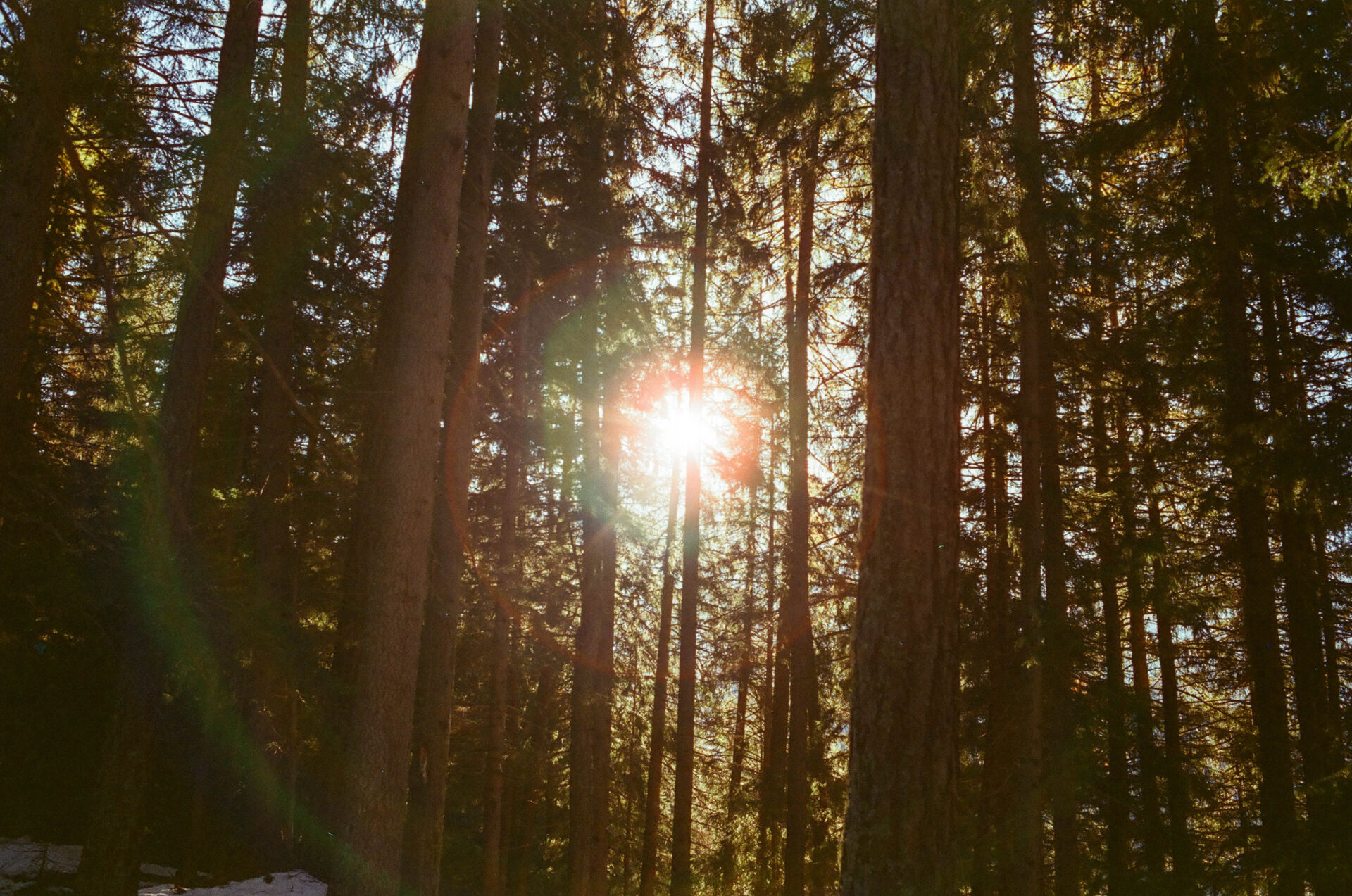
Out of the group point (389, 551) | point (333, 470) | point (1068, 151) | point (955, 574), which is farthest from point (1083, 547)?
point (333, 470)

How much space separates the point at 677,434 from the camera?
15.2 metres

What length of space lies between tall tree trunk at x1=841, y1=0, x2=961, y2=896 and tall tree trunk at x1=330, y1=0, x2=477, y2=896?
12.2ft

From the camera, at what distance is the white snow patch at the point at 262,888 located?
411 inches

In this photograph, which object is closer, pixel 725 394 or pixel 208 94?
pixel 208 94

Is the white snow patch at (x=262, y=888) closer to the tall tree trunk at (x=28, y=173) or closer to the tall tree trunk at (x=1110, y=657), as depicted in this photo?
the tall tree trunk at (x=28, y=173)

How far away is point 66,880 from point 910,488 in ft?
37.9

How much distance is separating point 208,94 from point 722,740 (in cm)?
1976

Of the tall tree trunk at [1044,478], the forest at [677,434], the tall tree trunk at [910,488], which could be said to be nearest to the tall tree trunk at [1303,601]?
the forest at [677,434]

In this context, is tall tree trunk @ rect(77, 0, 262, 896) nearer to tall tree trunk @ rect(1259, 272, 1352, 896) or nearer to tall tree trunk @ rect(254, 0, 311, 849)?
tall tree trunk @ rect(254, 0, 311, 849)

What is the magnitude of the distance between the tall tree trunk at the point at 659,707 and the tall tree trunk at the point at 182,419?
8.57 metres

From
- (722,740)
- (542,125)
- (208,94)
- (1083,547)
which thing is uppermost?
(542,125)

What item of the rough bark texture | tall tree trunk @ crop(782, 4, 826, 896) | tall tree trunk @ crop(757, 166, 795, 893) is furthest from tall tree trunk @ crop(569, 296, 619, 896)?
the rough bark texture

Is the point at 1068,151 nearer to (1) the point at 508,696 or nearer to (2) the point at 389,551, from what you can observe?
(2) the point at 389,551

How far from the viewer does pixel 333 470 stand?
12727mm
